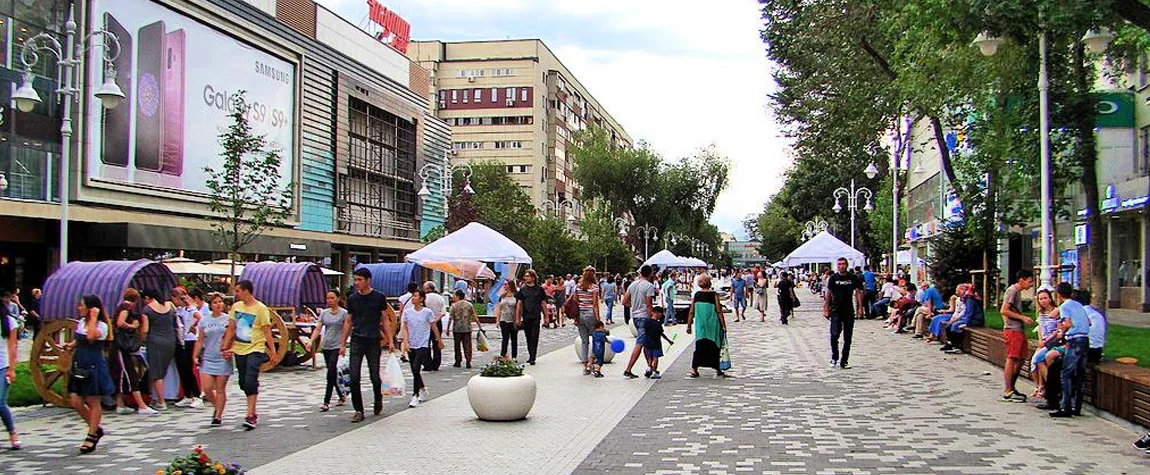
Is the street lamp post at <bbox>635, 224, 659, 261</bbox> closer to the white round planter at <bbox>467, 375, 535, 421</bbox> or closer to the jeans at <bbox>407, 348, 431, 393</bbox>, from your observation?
the jeans at <bbox>407, 348, 431, 393</bbox>

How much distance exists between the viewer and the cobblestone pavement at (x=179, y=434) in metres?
9.09

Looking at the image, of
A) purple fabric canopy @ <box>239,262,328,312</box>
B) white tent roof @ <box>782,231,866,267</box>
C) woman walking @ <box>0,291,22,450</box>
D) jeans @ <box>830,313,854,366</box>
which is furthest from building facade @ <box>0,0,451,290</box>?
jeans @ <box>830,313,854,366</box>

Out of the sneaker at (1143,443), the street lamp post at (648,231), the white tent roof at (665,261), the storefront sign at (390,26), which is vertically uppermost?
the storefront sign at (390,26)

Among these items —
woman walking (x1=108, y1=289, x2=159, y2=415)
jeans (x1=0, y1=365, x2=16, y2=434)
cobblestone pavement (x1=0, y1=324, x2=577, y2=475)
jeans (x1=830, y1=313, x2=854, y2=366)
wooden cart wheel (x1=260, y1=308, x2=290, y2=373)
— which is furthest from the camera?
jeans (x1=830, y1=313, x2=854, y2=366)

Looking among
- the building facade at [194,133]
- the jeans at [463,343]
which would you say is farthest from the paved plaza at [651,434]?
the building facade at [194,133]

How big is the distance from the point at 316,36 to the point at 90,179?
18085 mm

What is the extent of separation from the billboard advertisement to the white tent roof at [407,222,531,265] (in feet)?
44.1

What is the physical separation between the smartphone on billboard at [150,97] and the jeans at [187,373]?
79.5 feet

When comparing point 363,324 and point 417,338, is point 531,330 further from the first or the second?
point 363,324

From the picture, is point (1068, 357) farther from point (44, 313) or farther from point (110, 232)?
point (110, 232)

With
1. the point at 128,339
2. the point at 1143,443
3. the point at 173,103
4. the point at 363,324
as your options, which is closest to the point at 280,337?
the point at 128,339

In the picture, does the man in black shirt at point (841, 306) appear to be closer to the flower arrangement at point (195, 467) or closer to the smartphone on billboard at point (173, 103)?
the flower arrangement at point (195, 467)

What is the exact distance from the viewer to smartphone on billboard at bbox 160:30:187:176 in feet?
120

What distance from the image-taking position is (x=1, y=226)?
3023 centimetres
